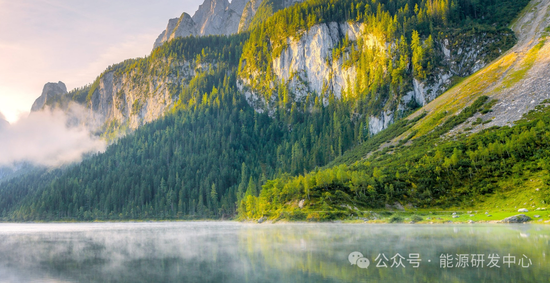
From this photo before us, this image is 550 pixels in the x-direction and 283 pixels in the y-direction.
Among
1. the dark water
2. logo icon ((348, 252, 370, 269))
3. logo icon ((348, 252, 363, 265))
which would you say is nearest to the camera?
the dark water

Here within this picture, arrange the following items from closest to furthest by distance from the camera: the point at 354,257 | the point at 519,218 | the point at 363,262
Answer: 1. the point at 363,262
2. the point at 354,257
3. the point at 519,218

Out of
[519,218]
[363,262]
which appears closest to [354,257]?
[363,262]

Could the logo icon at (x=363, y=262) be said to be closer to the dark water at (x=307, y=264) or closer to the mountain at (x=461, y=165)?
the dark water at (x=307, y=264)

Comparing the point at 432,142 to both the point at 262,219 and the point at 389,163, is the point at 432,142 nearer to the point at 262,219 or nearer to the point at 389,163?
the point at 389,163

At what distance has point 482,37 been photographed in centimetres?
16475

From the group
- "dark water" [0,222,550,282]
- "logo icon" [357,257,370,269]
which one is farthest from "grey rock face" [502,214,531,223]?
"logo icon" [357,257,370,269]

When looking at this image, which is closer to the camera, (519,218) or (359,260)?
(359,260)

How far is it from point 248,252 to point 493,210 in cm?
5703

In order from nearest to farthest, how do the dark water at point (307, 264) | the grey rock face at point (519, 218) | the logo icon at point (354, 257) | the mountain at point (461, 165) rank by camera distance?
the dark water at point (307, 264)
the logo icon at point (354, 257)
the grey rock face at point (519, 218)
the mountain at point (461, 165)

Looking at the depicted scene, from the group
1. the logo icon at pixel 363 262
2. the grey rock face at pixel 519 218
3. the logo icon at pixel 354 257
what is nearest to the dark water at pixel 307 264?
the logo icon at pixel 363 262

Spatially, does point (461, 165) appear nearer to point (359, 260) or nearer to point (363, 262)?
point (359, 260)

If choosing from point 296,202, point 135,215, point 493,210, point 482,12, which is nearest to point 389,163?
point 296,202

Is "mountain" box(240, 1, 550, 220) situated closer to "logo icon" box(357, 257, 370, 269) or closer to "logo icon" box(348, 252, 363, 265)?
"logo icon" box(348, 252, 363, 265)

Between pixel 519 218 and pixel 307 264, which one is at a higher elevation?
pixel 307 264
